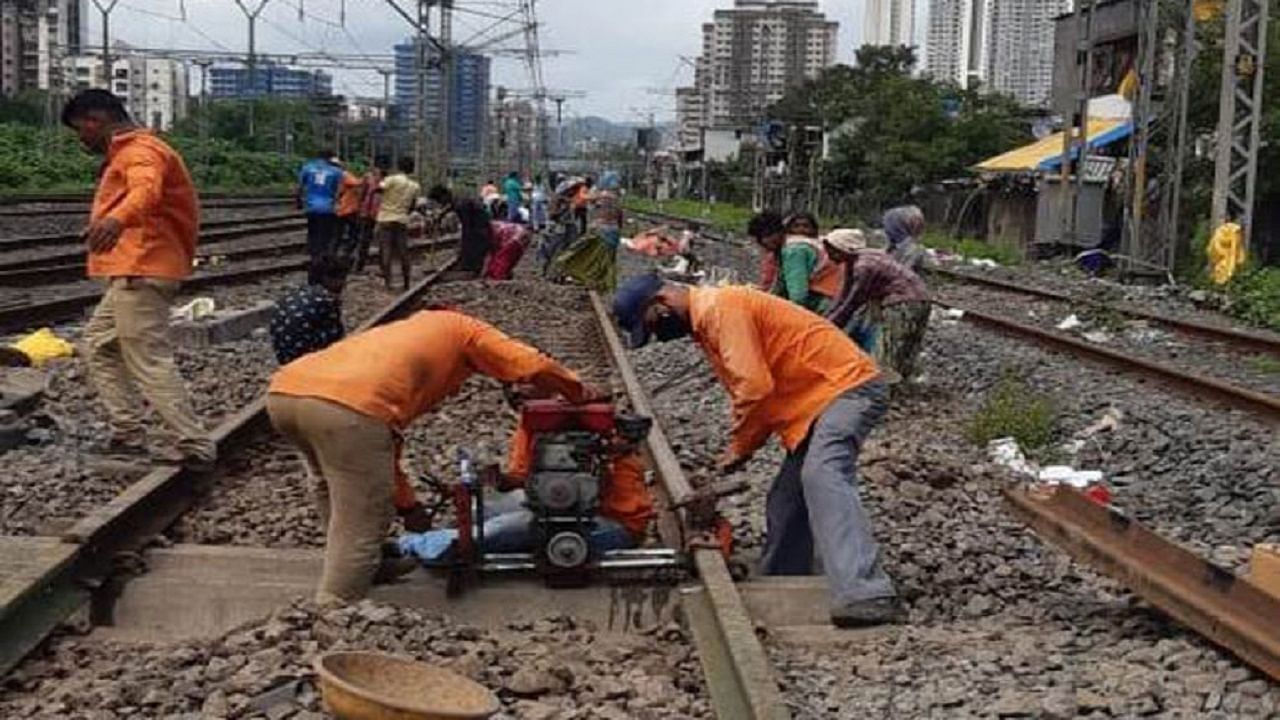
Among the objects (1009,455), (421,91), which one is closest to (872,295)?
(1009,455)

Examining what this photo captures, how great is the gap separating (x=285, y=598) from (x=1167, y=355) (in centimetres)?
1199

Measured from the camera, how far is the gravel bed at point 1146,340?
14.4 meters

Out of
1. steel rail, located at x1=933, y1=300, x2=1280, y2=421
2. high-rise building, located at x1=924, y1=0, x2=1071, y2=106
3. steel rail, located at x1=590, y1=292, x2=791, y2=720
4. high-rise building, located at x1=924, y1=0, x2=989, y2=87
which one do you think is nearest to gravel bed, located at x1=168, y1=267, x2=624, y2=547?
steel rail, located at x1=590, y1=292, x2=791, y2=720

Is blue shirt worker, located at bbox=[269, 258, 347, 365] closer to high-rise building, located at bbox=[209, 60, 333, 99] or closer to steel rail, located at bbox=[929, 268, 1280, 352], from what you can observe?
steel rail, located at bbox=[929, 268, 1280, 352]

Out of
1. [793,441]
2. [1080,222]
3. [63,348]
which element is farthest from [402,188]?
[1080,222]

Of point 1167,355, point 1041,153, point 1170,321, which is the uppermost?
point 1041,153

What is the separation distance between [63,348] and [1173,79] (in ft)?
71.0

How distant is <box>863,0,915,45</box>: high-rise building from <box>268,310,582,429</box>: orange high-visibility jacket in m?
120

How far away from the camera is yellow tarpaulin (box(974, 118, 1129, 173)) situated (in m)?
40.8

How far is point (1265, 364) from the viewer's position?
48.7 ft

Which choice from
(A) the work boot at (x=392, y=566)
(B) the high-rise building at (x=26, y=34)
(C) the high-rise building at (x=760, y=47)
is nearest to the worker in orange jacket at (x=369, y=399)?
(A) the work boot at (x=392, y=566)

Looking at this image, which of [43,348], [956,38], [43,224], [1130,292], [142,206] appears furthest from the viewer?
[956,38]

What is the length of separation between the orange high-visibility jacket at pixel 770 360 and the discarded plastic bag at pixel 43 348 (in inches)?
276

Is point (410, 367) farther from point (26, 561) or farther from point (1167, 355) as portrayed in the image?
point (1167, 355)
